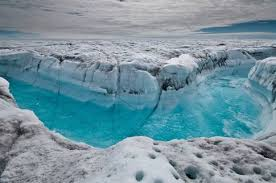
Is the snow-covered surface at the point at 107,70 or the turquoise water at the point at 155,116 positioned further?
the snow-covered surface at the point at 107,70

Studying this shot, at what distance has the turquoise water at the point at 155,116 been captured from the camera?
10280 mm

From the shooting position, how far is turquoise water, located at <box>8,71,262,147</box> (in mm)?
10280

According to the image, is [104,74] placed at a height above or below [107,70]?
below

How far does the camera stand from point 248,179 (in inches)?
110

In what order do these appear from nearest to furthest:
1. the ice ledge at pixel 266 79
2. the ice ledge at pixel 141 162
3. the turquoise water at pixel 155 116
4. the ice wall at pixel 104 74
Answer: the ice ledge at pixel 141 162 < the turquoise water at pixel 155 116 < the ice ledge at pixel 266 79 < the ice wall at pixel 104 74

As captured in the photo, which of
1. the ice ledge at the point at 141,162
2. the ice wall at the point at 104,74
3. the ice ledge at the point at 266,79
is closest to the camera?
the ice ledge at the point at 141,162

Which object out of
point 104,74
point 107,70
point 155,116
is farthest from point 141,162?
point 107,70

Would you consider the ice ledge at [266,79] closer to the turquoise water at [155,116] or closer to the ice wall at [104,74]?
the turquoise water at [155,116]

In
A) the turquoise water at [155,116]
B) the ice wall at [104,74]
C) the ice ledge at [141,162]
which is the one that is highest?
the ice ledge at [141,162]

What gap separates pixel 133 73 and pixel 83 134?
11.8 feet

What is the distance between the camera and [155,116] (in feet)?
37.5

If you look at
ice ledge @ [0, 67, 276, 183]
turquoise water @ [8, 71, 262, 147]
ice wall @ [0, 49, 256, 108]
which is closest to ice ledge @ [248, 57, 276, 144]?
turquoise water @ [8, 71, 262, 147]

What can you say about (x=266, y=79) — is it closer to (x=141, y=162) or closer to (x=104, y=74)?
(x=104, y=74)

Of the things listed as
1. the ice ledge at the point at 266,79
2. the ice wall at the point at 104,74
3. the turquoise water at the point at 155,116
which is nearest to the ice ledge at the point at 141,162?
the turquoise water at the point at 155,116
